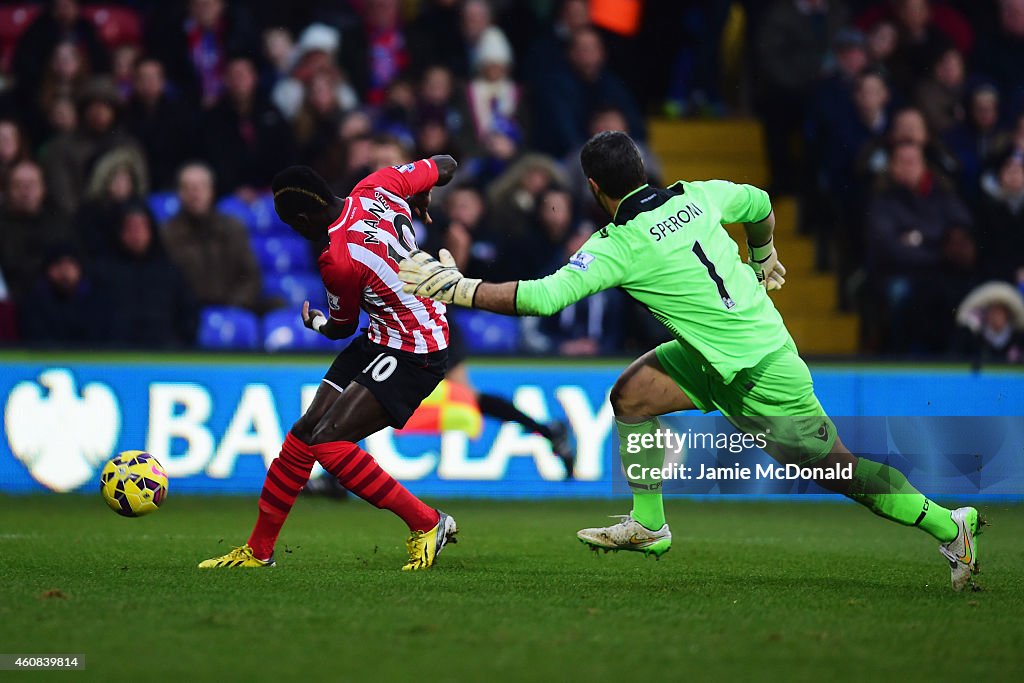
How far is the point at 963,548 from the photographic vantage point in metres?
6.80

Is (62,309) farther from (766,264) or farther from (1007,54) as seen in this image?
(1007,54)

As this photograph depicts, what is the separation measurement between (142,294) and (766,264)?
668cm

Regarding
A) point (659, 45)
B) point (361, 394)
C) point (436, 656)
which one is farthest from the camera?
point (659, 45)

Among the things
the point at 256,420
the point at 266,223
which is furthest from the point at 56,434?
the point at 266,223

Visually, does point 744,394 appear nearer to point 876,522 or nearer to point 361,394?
point 361,394

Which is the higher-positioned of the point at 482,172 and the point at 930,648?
the point at 482,172

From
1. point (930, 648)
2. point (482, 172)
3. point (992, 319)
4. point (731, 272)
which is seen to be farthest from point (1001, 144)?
point (930, 648)

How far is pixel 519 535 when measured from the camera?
9383 mm

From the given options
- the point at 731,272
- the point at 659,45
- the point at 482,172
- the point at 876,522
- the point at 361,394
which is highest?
the point at 659,45

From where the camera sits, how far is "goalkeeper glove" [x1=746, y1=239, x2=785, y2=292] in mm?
7371

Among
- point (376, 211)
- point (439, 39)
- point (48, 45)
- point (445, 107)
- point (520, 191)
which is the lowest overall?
point (376, 211)

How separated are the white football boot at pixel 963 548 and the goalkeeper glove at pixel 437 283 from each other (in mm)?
2461

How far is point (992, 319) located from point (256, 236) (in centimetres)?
658

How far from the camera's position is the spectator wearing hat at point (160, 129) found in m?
14.3
